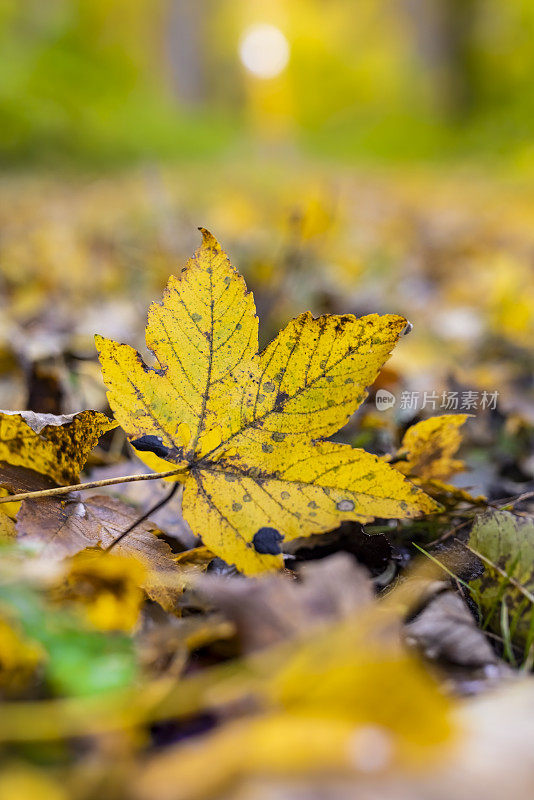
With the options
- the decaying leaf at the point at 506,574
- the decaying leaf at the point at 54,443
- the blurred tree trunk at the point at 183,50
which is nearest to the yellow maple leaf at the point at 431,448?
the decaying leaf at the point at 506,574

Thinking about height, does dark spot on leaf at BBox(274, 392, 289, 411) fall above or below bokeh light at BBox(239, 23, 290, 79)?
below

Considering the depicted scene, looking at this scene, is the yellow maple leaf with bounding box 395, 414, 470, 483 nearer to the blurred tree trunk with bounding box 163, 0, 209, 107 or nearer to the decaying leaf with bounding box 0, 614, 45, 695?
the decaying leaf with bounding box 0, 614, 45, 695

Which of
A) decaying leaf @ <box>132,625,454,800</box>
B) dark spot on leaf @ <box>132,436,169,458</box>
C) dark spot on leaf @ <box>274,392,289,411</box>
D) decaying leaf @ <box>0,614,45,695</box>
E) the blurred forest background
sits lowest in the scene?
decaying leaf @ <box>132,625,454,800</box>

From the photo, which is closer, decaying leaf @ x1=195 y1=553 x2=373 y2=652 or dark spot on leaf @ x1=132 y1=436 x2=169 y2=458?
decaying leaf @ x1=195 y1=553 x2=373 y2=652

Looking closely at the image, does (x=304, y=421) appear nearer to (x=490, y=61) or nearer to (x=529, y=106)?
(x=529, y=106)

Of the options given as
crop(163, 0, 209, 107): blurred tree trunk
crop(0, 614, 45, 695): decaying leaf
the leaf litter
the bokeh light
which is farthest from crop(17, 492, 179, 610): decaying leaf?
the bokeh light

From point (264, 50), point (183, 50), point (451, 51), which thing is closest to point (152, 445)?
point (451, 51)
